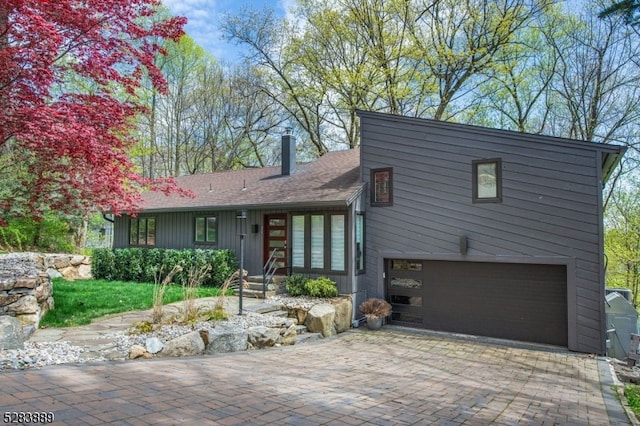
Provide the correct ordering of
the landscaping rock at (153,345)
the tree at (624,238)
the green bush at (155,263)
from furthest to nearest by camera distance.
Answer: the tree at (624,238)
the green bush at (155,263)
the landscaping rock at (153,345)

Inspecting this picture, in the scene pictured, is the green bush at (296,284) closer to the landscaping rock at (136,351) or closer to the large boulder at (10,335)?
the landscaping rock at (136,351)

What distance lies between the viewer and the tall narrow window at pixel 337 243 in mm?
10180

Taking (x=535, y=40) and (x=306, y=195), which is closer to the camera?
(x=306, y=195)

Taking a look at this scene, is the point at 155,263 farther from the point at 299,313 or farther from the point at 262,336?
the point at 262,336

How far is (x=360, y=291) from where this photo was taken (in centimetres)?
1030

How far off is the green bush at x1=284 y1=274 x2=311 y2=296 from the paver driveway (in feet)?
10.1

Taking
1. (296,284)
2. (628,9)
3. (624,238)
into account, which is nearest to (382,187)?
(296,284)

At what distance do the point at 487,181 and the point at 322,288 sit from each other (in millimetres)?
4537

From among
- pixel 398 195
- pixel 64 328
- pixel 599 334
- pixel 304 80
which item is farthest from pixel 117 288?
pixel 304 80

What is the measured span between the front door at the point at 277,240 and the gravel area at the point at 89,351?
11.8 feet

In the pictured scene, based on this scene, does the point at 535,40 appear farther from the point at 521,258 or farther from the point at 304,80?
the point at 521,258

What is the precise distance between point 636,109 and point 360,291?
14299 millimetres

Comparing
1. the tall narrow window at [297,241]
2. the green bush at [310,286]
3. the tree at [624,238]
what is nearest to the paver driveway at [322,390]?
the green bush at [310,286]

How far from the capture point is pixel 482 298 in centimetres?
916
